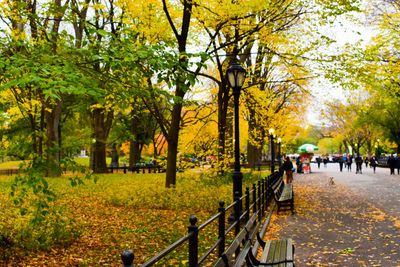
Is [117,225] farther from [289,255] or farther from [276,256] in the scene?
[289,255]

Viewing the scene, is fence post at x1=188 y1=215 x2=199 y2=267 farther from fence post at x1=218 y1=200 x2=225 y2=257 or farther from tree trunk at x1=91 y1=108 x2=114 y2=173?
tree trunk at x1=91 y1=108 x2=114 y2=173

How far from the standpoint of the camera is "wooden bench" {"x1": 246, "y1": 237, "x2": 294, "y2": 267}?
4758 millimetres

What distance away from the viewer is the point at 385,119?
47312mm

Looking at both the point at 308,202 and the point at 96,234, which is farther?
the point at 308,202

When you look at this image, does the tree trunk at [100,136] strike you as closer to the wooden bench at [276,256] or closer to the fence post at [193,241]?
the wooden bench at [276,256]

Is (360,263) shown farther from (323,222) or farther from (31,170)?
(31,170)

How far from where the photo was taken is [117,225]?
9547mm

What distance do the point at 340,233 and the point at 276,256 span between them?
4524mm

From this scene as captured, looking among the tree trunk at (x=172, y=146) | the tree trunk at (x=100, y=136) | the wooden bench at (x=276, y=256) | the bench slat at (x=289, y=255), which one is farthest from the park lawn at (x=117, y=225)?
the tree trunk at (x=100, y=136)

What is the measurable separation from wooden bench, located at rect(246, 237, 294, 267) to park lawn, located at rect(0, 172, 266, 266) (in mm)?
1733

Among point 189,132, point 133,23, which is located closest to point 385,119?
point 189,132

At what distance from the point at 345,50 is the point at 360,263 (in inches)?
413

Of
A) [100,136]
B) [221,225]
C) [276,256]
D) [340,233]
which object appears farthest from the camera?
[100,136]

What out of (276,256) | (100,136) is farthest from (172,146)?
(100,136)
